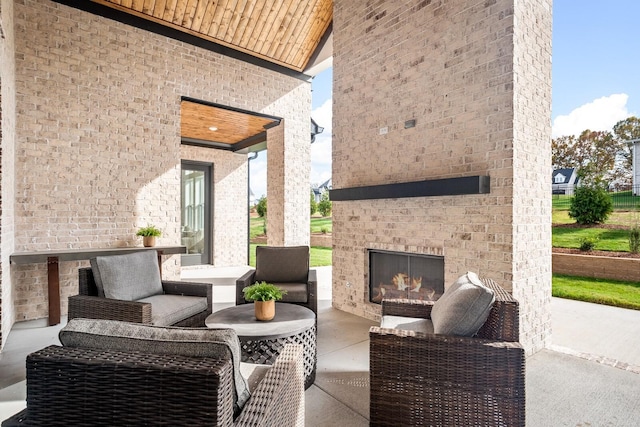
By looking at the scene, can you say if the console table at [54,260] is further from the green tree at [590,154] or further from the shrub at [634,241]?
the shrub at [634,241]

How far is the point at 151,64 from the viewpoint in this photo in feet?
17.6

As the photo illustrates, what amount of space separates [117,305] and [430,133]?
341 centimetres

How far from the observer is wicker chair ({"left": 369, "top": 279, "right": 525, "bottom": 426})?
6.20 feet

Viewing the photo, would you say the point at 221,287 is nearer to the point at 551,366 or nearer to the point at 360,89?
the point at 360,89

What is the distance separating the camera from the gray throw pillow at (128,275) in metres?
3.24

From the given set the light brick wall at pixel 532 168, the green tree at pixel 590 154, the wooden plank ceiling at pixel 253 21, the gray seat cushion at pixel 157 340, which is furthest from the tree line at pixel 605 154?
the gray seat cushion at pixel 157 340

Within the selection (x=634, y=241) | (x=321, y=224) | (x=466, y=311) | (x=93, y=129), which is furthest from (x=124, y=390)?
(x=321, y=224)

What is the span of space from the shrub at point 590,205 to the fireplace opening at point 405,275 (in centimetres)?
559

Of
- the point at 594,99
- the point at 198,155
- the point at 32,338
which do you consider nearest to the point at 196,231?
the point at 198,155

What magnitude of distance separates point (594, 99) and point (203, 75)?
25.7 feet

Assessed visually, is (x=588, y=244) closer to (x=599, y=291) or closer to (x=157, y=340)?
(x=599, y=291)

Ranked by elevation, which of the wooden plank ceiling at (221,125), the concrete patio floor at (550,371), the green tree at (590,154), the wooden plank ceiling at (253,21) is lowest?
the concrete patio floor at (550,371)

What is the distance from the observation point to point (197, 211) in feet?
29.5

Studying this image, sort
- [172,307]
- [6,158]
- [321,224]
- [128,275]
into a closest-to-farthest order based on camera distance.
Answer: [172,307], [128,275], [6,158], [321,224]
